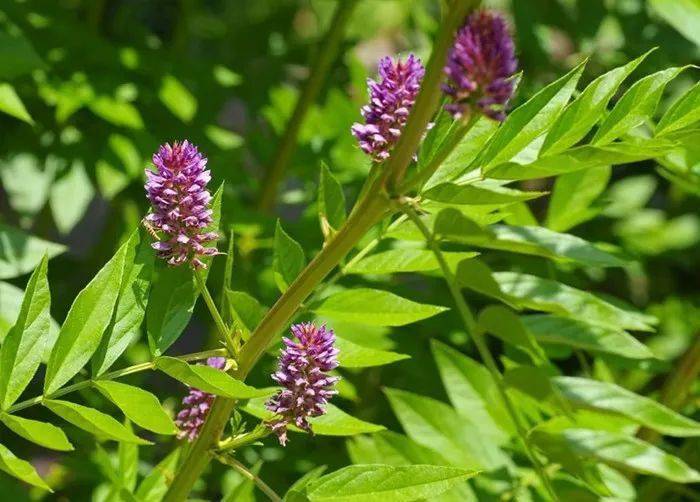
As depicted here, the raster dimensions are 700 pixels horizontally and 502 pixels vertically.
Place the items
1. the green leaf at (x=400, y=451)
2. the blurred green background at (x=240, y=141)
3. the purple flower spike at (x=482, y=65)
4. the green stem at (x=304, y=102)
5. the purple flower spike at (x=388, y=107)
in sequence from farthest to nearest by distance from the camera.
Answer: the green stem at (x=304, y=102) < the blurred green background at (x=240, y=141) < the green leaf at (x=400, y=451) < the purple flower spike at (x=388, y=107) < the purple flower spike at (x=482, y=65)

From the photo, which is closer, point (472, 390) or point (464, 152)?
point (464, 152)

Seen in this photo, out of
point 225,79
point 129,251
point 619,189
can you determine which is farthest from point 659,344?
point 129,251

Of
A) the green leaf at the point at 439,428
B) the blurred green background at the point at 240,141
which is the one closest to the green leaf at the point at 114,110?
the blurred green background at the point at 240,141

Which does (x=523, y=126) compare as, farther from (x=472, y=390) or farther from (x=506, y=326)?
(x=472, y=390)

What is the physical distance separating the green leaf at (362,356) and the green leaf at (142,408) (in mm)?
118

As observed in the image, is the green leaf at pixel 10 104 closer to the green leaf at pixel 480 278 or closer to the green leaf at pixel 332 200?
the green leaf at pixel 332 200

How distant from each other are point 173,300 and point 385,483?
6.1 inches

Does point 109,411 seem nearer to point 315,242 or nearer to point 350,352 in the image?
point 315,242

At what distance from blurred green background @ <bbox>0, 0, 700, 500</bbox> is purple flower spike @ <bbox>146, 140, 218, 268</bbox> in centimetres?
37

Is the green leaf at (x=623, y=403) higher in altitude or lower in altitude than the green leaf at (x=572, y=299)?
lower

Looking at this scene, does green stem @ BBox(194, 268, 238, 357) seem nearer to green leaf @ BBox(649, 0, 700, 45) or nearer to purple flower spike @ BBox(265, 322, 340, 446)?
purple flower spike @ BBox(265, 322, 340, 446)

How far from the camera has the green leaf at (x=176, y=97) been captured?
1.20 metres

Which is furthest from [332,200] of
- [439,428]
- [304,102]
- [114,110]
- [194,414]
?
[304,102]

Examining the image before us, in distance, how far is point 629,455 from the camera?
2.42 feet
